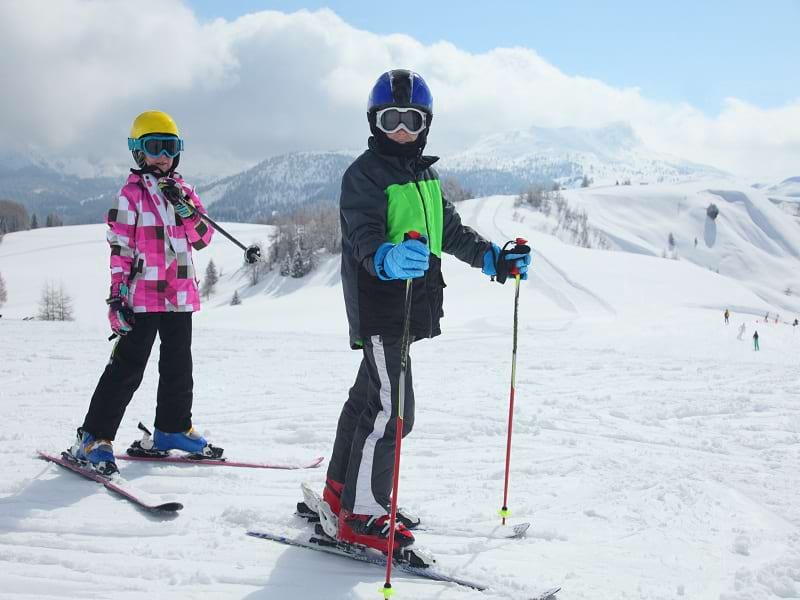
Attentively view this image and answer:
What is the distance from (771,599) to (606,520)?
96cm

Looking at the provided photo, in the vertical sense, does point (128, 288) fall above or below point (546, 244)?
below

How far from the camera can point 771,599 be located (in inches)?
102

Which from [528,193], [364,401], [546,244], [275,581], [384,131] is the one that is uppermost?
[528,193]

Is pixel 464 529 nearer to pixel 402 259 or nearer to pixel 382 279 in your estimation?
pixel 382 279

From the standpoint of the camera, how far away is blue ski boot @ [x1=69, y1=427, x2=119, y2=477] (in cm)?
391

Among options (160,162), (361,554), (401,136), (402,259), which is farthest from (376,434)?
(160,162)

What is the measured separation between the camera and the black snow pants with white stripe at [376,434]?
9.80 ft

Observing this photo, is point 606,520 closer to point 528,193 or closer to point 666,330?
point 666,330

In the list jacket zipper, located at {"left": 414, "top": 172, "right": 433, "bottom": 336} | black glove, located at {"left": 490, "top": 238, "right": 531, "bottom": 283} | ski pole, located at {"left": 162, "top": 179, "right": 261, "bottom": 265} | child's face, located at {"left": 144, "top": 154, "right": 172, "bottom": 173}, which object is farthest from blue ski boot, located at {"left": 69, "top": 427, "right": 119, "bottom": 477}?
black glove, located at {"left": 490, "top": 238, "right": 531, "bottom": 283}

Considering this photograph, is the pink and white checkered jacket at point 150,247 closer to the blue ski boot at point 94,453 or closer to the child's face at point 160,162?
the child's face at point 160,162

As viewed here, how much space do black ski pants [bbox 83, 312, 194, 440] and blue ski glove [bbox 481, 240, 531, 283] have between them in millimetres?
2241

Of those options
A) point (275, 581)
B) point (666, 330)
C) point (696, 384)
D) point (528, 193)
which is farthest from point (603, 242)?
point (275, 581)

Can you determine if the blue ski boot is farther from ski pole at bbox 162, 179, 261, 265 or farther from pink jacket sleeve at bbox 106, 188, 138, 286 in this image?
ski pole at bbox 162, 179, 261, 265

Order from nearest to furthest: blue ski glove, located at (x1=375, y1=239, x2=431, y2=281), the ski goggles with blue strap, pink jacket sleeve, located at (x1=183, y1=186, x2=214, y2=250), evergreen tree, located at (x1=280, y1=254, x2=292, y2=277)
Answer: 1. blue ski glove, located at (x1=375, y1=239, x2=431, y2=281)
2. the ski goggles with blue strap
3. pink jacket sleeve, located at (x1=183, y1=186, x2=214, y2=250)
4. evergreen tree, located at (x1=280, y1=254, x2=292, y2=277)
